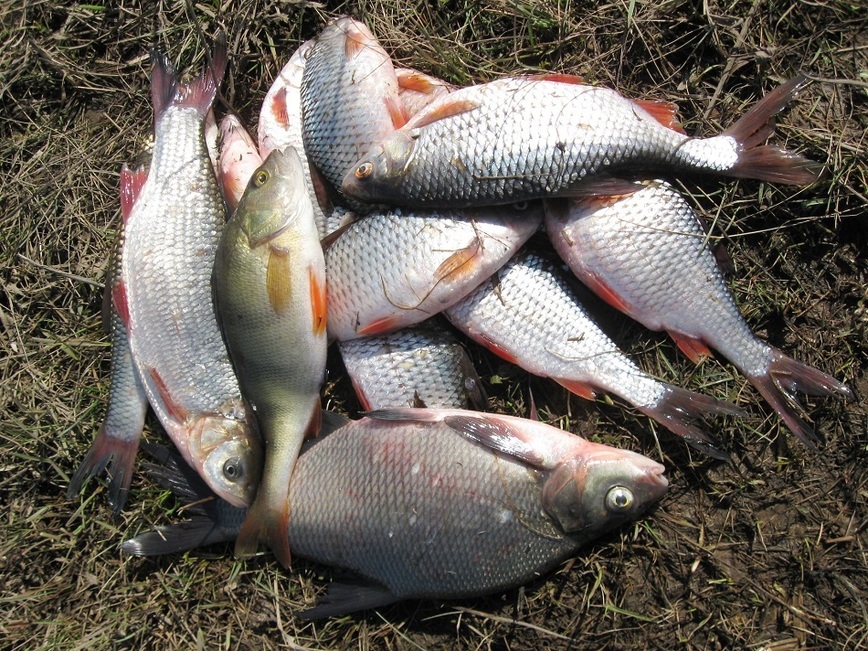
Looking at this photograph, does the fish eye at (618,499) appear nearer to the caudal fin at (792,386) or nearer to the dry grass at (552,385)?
the dry grass at (552,385)

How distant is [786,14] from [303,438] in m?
3.02

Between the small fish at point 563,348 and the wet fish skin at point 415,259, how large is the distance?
16 cm

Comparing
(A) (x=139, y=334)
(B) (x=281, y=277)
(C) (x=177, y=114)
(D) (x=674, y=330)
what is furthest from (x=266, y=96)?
(D) (x=674, y=330)

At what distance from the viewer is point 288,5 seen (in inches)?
125

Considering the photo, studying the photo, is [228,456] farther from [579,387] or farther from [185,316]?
[579,387]

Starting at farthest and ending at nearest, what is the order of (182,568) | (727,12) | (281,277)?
(182,568) < (727,12) < (281,277)

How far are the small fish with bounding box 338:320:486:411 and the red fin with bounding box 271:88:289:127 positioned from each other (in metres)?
1.13

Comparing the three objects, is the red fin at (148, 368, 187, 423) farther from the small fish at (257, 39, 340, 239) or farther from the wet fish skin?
the small fish at (257, 39, 340, 239)

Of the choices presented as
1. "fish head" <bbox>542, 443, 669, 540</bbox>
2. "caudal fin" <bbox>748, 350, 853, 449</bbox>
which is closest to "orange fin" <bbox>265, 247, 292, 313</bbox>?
"fish head" <bbox>542, 443, 669, 540</bbox>

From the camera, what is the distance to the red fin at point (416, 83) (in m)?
2.88

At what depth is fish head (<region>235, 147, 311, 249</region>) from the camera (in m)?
2.59

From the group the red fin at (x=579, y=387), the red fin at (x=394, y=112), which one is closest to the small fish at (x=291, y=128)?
the red fin at (x=394, y=112)

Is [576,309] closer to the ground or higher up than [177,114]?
closer to the ground

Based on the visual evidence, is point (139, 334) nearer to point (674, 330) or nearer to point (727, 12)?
point (674, 330)
